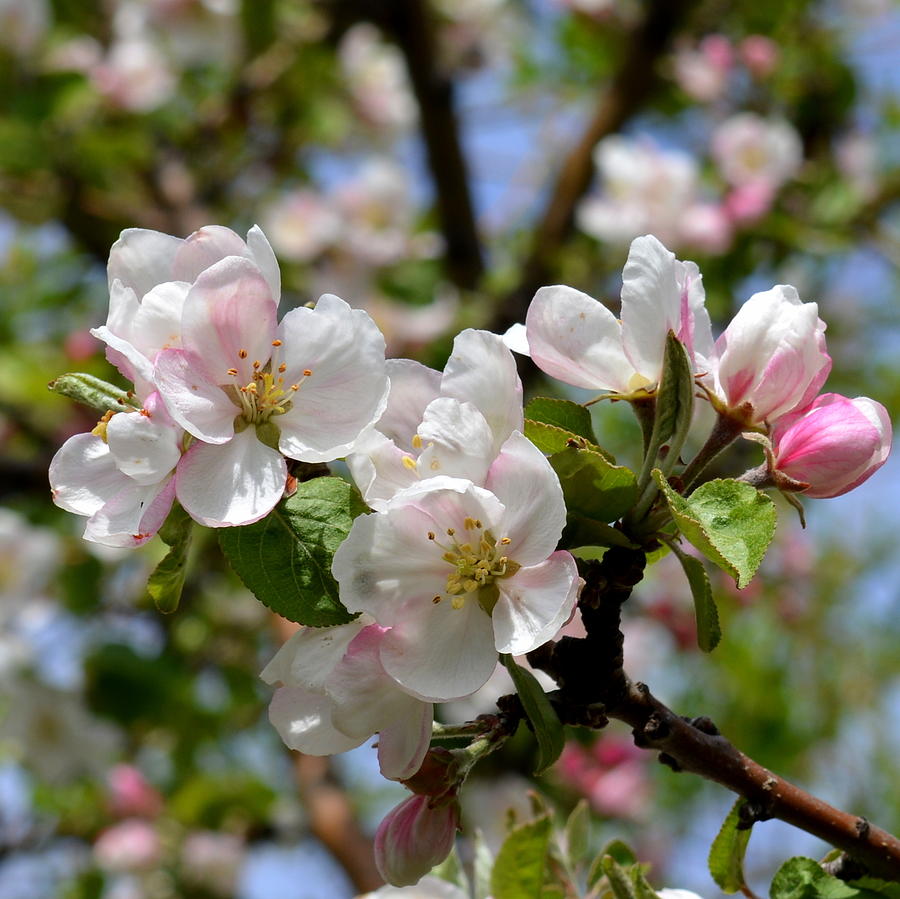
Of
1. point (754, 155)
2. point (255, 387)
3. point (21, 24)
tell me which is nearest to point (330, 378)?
point (255, 387)

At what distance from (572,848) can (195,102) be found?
265cm

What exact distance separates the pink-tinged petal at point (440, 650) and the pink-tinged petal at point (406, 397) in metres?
0.10

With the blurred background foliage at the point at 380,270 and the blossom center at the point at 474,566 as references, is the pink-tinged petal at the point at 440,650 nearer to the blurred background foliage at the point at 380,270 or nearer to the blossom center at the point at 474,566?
the blossom center at the point at 474,566

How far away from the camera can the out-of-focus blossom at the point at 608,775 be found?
235cm

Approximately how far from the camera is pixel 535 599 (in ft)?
1.80

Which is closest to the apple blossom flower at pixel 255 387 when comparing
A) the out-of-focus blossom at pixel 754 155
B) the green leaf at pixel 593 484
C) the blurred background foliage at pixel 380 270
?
the green leaf at pixel 593 484

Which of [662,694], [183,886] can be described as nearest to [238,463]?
[183,886]

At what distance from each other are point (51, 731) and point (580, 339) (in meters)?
1.90

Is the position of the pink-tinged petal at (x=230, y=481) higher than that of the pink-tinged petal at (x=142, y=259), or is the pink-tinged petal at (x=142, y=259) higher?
the pink-tinged petal at (x=142, y=259)

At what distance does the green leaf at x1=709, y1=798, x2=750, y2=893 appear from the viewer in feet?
2.26

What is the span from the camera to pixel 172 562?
0.60 metres

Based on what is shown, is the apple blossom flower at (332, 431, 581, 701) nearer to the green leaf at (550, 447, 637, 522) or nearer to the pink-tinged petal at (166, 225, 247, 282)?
the green leaf at (550, 447, 637, 522)

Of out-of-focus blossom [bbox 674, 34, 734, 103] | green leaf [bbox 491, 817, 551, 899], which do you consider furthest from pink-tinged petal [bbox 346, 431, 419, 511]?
out-of-focus blossom [bbox 674, 34, 734, 103]

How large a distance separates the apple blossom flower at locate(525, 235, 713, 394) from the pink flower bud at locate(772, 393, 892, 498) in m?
0.07
